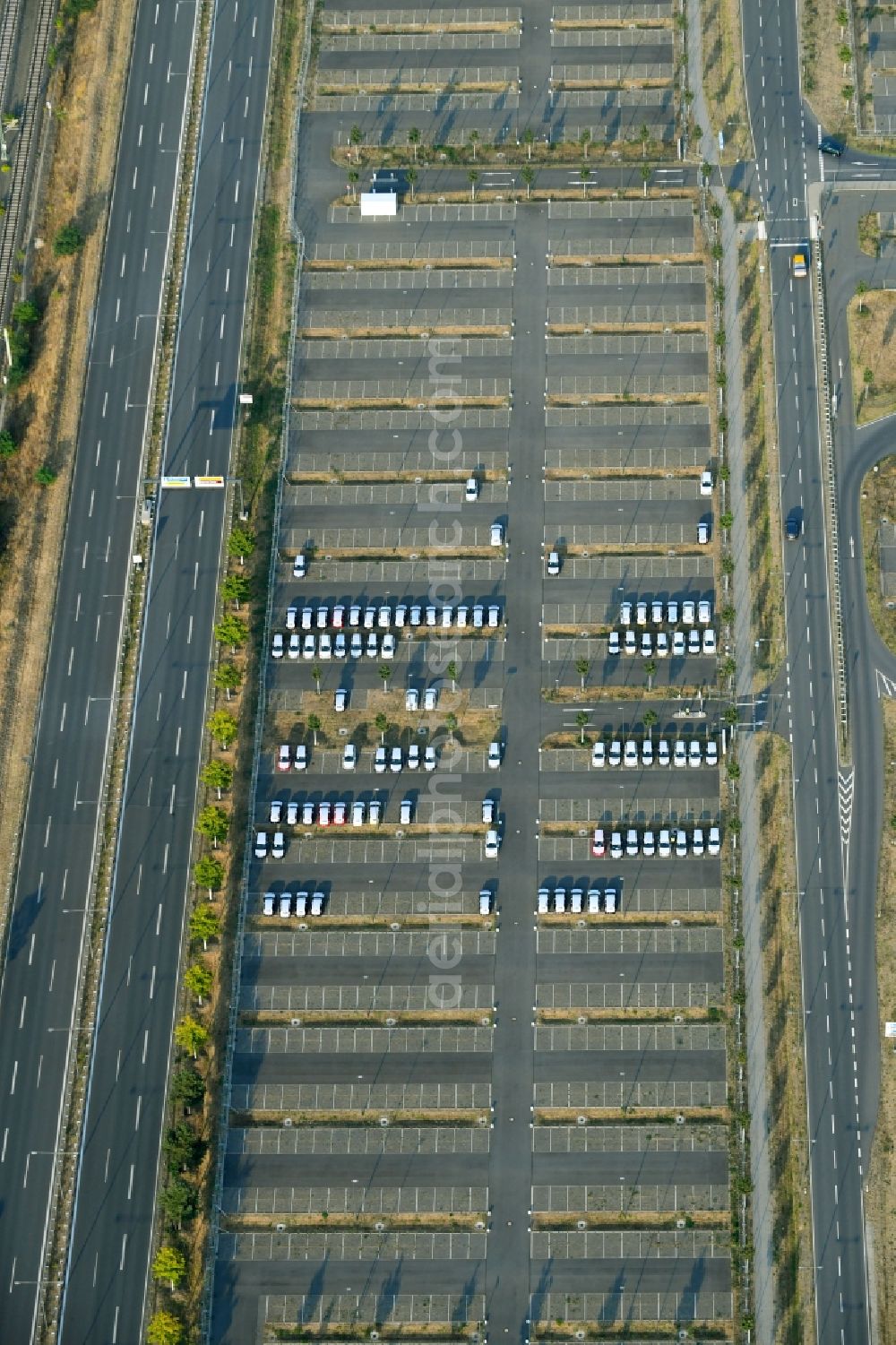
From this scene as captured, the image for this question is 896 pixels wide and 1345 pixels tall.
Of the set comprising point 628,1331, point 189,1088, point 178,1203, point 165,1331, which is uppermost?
point 189,1088

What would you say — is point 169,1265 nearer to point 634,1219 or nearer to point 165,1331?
point 165,1331

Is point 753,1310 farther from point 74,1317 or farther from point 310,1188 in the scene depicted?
point 74,1317

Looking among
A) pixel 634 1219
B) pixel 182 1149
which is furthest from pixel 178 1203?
pixel 634 1219

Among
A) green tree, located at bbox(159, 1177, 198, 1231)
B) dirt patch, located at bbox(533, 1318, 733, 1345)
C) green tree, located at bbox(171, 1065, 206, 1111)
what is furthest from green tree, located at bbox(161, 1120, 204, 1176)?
dirt patch, located at bbox(533, 1318, 733, 1345)

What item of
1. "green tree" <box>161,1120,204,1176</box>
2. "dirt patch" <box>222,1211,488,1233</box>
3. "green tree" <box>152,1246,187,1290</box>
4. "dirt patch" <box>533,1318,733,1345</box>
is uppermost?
"green tree" <box>161,1120,204,1176</box>

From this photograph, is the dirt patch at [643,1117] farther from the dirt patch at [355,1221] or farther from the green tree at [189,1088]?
the green tree at [189,1088]

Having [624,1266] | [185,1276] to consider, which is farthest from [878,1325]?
[185,1276]

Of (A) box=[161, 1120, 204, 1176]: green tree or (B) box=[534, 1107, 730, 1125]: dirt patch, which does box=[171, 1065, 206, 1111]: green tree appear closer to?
(A) box=[161, 1120, 204, 1176]: green tree
